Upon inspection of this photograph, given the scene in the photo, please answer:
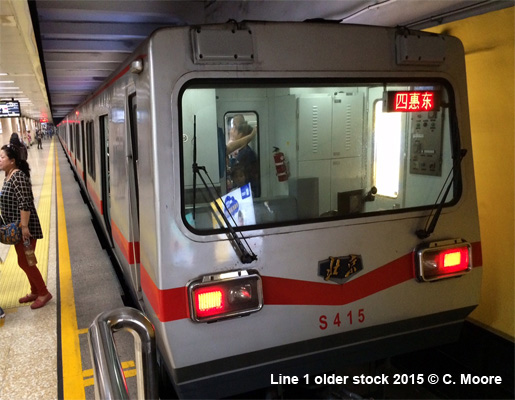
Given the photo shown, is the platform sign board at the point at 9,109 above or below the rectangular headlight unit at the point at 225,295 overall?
above

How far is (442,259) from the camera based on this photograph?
2.86 m

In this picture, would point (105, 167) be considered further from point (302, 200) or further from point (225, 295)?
point (225, 295)

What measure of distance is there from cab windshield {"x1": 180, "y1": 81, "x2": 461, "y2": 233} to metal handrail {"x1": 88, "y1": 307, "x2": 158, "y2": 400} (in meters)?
0.61

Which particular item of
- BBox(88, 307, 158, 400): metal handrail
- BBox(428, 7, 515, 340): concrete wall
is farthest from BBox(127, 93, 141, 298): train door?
BBox(428, 7, 515, 340): concrete wall

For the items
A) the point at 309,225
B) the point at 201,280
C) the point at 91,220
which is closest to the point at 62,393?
the point at 201,280

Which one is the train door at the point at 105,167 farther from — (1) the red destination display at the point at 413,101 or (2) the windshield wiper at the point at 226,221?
(1) the red destination display at the point at 413,101

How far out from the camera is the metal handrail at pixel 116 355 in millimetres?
1820

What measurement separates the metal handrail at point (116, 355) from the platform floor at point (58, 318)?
1280 mm

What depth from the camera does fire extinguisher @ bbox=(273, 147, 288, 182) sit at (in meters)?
2.69

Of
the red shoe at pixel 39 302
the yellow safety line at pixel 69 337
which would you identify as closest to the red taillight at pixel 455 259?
the yellow safety line at pixel 69 337

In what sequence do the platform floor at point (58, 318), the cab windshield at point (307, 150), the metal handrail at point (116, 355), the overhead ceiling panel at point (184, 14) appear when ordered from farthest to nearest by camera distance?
1. the overhead ceiling panel at point (184, 14)
2. the platform floor at point (58, 318)
3. the cab windshield at point (307, 150)
4. the metal handrail at point (116, 355)

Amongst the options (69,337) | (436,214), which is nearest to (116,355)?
(436,214)

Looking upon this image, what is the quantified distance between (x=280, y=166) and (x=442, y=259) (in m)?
1.17

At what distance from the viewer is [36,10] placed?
371 centimetres
